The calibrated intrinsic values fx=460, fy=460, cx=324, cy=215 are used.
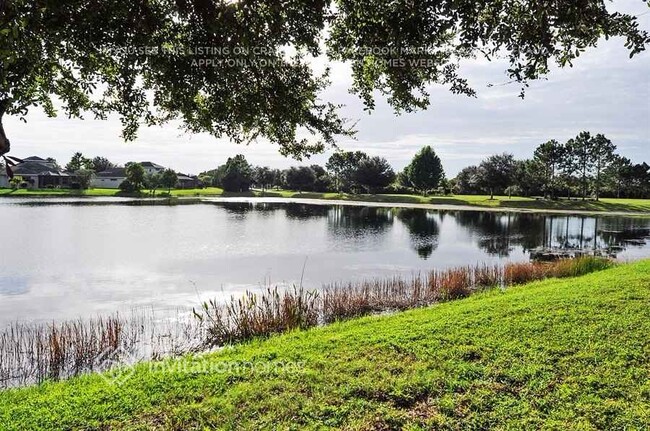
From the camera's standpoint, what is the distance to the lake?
54.5 feet

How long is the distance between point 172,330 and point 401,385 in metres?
7.92

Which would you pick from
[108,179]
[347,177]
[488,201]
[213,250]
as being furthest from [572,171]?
[108,179]

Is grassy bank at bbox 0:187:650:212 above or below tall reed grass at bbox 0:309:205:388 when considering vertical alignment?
above

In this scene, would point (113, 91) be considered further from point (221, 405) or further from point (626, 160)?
point (626, 160)

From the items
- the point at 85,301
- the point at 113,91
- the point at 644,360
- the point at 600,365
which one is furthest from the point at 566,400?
the point at 85,301

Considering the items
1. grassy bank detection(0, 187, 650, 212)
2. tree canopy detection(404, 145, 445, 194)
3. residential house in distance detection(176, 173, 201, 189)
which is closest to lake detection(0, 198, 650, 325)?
grassy bank detection(0, 187, 650, 212)

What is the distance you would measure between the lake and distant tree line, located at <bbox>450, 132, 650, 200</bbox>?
1030 inches

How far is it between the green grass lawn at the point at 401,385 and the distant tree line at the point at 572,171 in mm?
69745

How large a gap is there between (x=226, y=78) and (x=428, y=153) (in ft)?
270

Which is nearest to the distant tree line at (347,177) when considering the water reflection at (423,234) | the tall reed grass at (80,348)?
the water reflection at (423,234)

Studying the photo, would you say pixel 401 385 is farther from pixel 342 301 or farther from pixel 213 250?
pixel 213 250

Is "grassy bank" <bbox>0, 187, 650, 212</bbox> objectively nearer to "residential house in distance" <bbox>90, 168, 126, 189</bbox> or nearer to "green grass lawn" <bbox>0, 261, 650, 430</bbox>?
"residential house in distance" <bbox>90, 168, 126, 189</bbox>

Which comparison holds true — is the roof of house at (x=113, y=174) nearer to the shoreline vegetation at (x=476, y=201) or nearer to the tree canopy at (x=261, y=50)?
the shoreline vegetation at (x=476, y=201)

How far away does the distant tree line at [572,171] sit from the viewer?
72.9 meters
